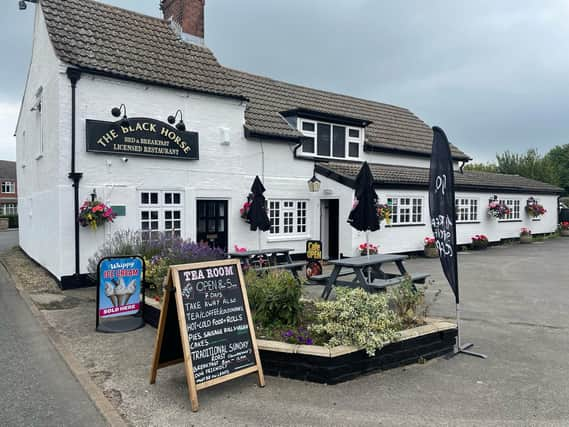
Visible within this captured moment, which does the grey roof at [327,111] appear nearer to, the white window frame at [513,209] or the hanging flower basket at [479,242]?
the white window frame at [513,209]

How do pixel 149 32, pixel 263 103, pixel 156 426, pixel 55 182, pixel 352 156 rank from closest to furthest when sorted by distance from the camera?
pixel 156 426, pixel 55 182, pixel 149 32, pixel 263 103, pixel 352 156

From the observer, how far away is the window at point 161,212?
1163cm

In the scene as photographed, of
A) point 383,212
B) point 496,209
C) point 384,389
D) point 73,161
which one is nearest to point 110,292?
point 384,389

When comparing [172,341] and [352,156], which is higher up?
[352,156]

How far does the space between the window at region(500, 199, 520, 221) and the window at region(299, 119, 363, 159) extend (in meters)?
9.82

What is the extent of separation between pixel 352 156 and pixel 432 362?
12.6 meters

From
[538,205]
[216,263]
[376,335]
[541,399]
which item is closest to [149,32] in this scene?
[216,263]

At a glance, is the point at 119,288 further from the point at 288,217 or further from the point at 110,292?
the point at 288,217

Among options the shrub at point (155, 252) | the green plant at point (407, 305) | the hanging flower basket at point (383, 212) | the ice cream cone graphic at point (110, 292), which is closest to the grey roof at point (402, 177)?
the hanging flower basket at point (383, 212)

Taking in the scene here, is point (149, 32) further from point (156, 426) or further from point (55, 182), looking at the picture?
point (156, 426)

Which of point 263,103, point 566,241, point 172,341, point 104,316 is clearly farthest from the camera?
point 566,241

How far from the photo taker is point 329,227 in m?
16.3

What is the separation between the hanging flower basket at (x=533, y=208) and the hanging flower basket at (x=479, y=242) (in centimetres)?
530

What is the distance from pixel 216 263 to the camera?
4977 mm
